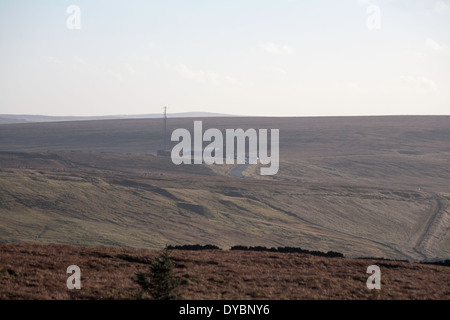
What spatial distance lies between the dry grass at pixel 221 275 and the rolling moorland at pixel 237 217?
0.27ft

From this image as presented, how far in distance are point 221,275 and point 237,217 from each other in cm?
5034

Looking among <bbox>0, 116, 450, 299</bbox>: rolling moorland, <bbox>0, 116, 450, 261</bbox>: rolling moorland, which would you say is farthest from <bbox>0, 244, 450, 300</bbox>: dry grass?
<bbox>0, 116, 450, 261</bbox>: rolling moorland

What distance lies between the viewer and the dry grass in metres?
18.6

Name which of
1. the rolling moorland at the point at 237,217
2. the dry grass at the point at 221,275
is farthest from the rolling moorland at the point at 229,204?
the dry grass at the point at 221,275

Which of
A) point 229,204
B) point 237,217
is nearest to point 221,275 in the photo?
point 237,217

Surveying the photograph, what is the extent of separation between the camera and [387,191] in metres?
92.0

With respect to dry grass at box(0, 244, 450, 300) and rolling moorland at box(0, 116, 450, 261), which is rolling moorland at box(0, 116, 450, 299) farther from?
rolling moorland at box(0, 116, 450, 261)

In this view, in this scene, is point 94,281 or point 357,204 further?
point 357,204

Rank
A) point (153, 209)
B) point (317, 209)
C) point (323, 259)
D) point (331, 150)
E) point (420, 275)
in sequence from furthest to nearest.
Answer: point (331, 150)
point (317, 209)
point (153, 209)
point (323, 259)
point (420, 275)

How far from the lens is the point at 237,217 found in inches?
2867

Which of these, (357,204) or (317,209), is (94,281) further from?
(357,204)

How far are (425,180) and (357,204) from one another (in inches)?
1455

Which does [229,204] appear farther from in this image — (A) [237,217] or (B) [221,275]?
(B) [221,275]
